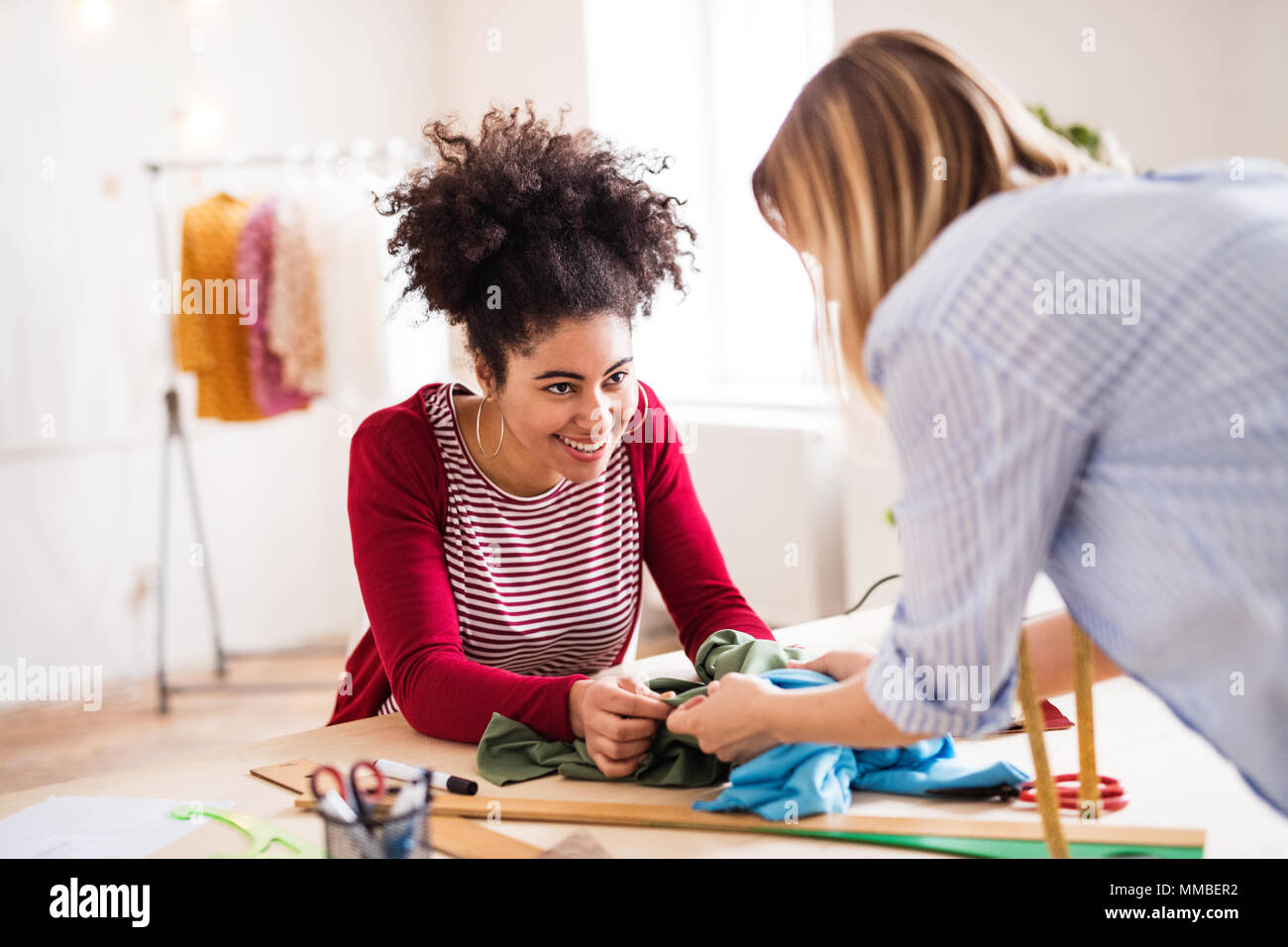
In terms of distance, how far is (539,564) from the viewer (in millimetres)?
1633

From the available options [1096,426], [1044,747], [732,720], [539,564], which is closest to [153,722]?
[539,564]

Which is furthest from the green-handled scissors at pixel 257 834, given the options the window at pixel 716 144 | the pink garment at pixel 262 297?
the window at pixel 716 144

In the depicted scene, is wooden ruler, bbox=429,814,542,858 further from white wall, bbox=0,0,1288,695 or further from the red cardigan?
white wall, bbox=0,0,1288,695

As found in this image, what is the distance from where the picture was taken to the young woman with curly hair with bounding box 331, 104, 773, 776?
149 cm

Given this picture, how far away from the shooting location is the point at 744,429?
3.82 meters

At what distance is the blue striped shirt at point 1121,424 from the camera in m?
0.74

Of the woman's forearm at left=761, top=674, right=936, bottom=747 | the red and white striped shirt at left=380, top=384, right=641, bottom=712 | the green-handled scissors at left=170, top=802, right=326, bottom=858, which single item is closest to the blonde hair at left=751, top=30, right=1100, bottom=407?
the woman's forearm at left=761, top=674, right=936, bottom=747

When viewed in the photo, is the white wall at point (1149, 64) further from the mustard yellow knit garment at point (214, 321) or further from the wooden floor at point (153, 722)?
the wooden floor at point (153, 722)

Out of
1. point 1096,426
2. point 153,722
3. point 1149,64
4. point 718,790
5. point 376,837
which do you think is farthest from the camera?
point 153,722

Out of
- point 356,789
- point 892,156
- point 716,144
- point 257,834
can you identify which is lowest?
point 257,834

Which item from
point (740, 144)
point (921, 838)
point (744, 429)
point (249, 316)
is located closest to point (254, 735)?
point (249, 316)

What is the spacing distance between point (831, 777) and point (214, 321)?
9.53ft

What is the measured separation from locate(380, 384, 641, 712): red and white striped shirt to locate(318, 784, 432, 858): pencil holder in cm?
67

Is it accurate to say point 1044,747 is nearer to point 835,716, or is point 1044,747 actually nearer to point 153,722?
point 835,716
